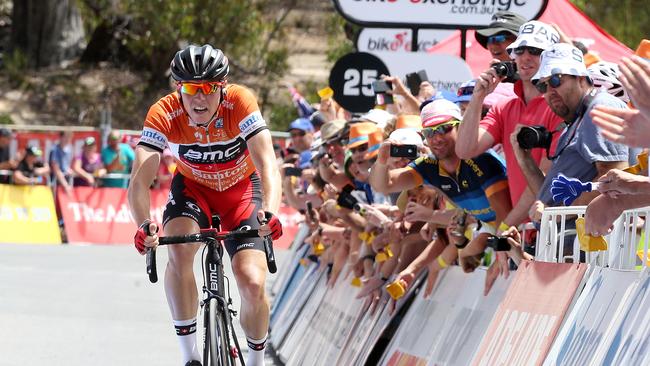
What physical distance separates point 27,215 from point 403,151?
20.0m

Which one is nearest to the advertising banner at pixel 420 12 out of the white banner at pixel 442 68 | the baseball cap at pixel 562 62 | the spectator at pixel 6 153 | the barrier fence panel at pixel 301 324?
the white banner at pixel 442 68

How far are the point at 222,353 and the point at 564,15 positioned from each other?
7.46m

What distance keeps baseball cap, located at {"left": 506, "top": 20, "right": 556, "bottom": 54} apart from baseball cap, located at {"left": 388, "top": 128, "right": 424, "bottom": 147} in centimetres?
128

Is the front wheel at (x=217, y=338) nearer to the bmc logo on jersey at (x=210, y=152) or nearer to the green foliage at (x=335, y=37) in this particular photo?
the bmc logo on jersey at (x=210, y=152)

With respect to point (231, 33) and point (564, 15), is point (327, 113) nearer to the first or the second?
point (564, 15)

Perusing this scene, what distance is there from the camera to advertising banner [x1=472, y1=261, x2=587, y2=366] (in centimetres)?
557

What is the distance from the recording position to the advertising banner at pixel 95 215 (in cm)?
2823

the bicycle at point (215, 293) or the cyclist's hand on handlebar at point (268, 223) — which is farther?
the bicycle at point (215, 293)

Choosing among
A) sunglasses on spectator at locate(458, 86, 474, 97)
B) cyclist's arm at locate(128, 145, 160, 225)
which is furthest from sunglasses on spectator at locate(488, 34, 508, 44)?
cyclist's arm at locate(128, 145, 160, 225)

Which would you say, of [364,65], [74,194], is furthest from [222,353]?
[74,194]

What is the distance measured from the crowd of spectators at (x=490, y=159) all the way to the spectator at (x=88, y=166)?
16.8 metres

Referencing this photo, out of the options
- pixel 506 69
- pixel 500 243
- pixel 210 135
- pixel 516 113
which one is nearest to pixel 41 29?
pixel 210 135

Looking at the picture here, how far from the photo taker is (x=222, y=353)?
781 cm

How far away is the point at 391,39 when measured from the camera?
13.4 meters
